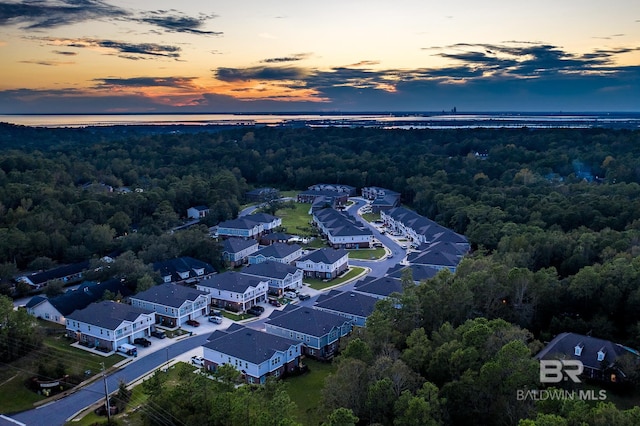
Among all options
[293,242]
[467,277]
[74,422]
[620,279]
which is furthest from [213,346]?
[293,242]

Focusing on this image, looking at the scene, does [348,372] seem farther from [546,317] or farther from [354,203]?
[354,203]

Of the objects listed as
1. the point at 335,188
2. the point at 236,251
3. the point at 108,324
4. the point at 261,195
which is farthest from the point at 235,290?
the point at 335,188

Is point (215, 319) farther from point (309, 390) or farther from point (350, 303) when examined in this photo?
point (309, 390)

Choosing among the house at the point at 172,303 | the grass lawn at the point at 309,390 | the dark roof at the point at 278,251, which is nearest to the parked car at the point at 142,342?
the house at the point at 172,303

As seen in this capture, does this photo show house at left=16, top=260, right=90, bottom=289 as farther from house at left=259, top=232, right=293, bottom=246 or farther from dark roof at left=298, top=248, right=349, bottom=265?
dark roof at left=298, top=248, right=349, bottom=265

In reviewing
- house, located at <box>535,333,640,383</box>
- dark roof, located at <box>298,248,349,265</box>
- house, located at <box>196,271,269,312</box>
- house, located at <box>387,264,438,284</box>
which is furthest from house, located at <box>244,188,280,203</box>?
house, located at <box>535,333,640,383</box>

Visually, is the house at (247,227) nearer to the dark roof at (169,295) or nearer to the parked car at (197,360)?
the dark roof at (169,295)
